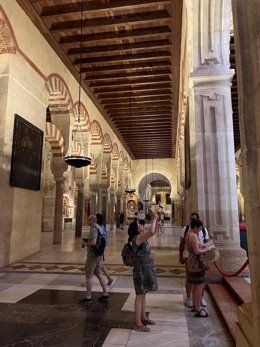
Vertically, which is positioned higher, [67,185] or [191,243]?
[67,185]

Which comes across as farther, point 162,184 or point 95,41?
point 162,184

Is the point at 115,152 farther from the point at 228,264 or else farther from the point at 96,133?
the point at 228,264

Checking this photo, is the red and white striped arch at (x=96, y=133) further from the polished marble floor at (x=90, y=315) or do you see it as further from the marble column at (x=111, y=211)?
the polished marble floor at (x=90, y=315)

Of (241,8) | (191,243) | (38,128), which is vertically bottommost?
(191,243)

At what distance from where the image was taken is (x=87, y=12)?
5.84 metres

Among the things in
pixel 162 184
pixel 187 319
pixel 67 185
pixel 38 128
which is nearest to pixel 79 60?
pixel 38 128

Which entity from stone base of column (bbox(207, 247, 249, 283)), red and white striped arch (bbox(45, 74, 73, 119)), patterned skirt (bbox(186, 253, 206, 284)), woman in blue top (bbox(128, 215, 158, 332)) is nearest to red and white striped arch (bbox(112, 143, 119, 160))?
red and white striped arch (bbox(45, 74, 73, 119))

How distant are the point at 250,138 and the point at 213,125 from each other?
2.99 meters

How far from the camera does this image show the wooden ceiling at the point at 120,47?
584 centimetres

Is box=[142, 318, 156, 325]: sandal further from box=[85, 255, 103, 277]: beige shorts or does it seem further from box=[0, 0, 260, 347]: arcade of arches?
box=[0, 0, 260, 347]: arcade of arches

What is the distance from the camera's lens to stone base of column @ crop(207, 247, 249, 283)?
3848 mm

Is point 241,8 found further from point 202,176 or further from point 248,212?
point 202,176

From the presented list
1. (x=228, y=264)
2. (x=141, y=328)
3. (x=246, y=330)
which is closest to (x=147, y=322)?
(x=141, y=328)

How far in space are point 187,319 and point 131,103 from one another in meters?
8.50
